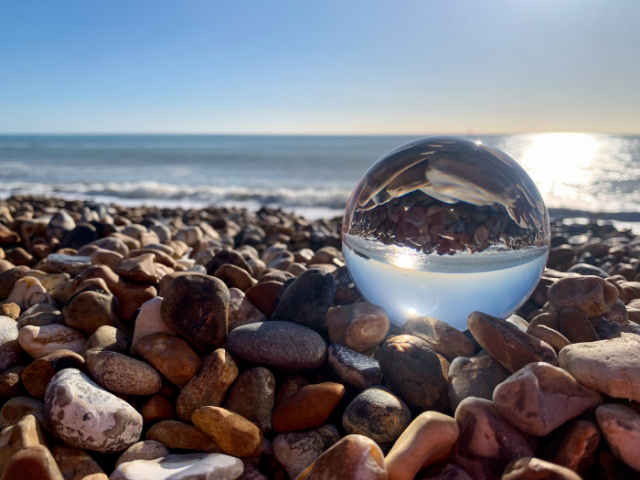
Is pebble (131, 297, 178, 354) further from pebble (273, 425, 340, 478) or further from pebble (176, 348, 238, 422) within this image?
pebble (273, 425, 340, 478)

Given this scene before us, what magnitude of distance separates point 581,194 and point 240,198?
10.7 m

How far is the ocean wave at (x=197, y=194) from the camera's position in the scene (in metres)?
13.4

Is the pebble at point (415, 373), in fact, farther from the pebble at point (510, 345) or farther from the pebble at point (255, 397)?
the pebble at point (255, 397)

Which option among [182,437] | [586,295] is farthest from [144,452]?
[586,295]

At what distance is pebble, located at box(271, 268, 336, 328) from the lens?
2.14m

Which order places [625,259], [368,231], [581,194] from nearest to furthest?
1. [368,231]
2. [625,259]
3. [581,194]

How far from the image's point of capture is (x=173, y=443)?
1.64 meters

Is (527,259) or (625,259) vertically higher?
(527,259)

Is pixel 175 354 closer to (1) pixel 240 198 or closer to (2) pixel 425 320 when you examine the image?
(2) pixel 425 320

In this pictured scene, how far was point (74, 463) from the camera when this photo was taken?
4.94 feet

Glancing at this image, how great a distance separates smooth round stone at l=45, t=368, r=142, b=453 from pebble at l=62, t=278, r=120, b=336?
0.58m

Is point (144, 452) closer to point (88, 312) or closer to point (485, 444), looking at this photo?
point (88, 312)

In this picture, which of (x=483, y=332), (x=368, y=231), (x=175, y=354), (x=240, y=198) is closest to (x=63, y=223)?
(x=175, y=354)

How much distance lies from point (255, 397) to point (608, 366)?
129cm
